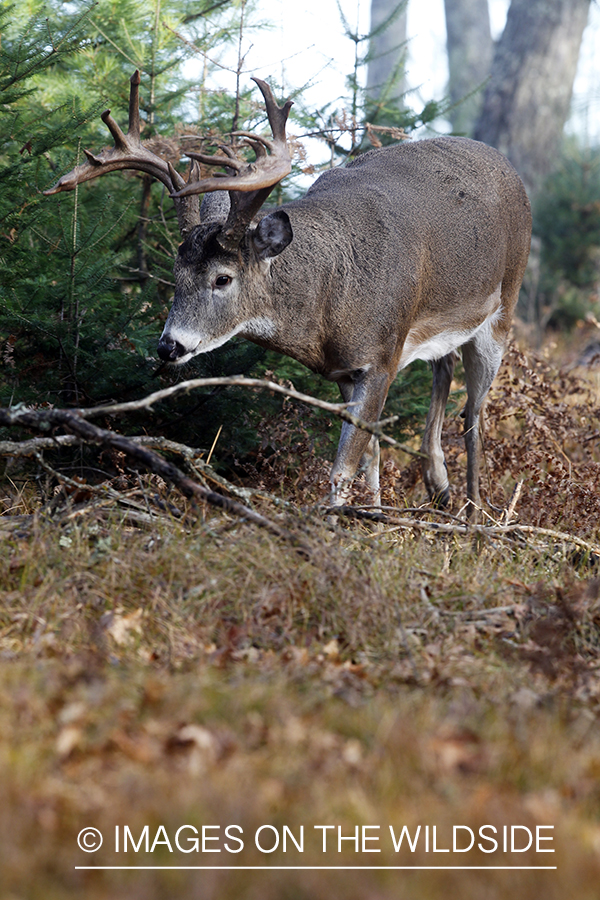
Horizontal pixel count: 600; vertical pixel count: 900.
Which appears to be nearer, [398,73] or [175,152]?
[175,152]

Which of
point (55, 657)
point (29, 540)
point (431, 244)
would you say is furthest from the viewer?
point (431, 244)

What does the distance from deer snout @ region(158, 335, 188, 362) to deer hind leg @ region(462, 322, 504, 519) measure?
267 cm

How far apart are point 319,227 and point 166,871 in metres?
4.01

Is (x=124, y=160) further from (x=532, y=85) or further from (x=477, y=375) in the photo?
(x=532, y=85)

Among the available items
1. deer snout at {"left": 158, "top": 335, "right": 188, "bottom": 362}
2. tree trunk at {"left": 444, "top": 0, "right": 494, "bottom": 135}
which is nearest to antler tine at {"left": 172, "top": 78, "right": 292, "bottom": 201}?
deer snout at {"left": 158, "top": 335, "right": 188, "bottom": 362}

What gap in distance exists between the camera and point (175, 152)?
5773mm

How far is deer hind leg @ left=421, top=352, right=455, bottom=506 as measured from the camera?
6.59 metres

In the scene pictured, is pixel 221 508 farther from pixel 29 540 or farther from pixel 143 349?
pixel 143 349

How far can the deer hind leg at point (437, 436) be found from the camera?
6586 mm

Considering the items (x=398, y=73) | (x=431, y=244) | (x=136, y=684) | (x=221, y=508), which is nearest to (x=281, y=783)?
(x=136, y=684)

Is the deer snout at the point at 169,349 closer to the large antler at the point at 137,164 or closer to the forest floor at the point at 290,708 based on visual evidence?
the large antler at the point at 137,164

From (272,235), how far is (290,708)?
3.04m

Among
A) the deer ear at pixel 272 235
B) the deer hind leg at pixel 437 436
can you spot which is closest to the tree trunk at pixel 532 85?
the deer hind leg at pixel 437 436

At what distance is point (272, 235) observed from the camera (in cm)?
494
